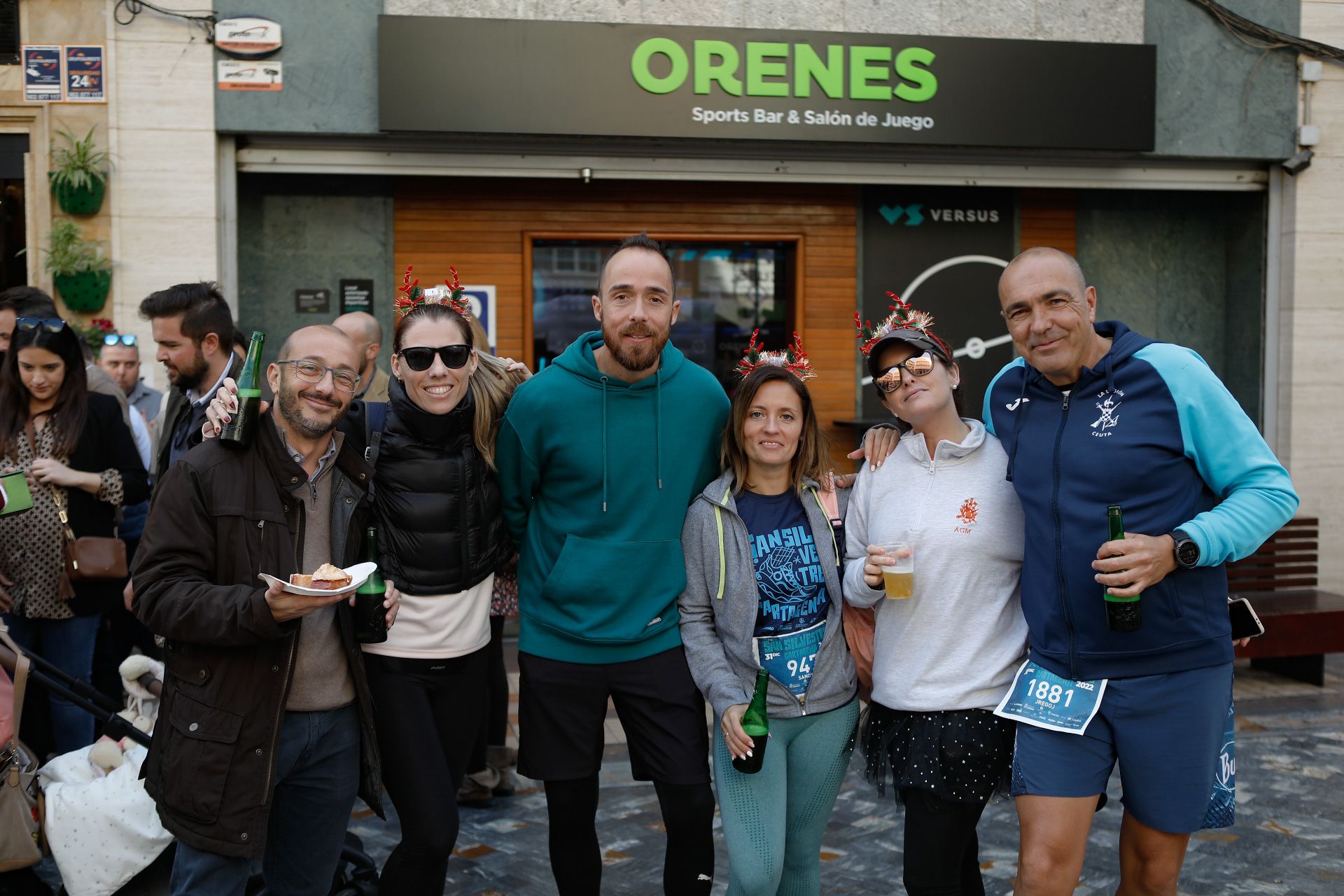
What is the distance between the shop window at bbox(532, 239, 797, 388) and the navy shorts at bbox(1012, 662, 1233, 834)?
618 centimetres

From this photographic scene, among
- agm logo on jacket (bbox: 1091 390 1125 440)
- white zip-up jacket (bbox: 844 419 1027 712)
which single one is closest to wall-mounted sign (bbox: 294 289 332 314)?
white zip-up jacket (bbox: 844 419 1027 712)

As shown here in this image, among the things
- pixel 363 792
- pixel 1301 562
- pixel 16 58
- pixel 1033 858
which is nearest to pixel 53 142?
pixel 16 58

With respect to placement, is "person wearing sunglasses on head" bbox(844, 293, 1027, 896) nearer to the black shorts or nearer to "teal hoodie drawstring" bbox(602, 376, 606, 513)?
the black shorts

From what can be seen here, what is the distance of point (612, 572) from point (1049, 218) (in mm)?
7192

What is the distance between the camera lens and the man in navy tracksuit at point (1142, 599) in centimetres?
311

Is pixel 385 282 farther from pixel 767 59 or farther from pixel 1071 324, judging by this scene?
pixel 1071 324

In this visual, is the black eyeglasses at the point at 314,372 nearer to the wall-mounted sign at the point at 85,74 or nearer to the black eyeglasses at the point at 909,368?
the black eyeglasses at the point at 909,368

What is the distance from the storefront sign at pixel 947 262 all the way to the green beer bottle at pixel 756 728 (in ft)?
20.2

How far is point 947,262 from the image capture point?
9.40 meters

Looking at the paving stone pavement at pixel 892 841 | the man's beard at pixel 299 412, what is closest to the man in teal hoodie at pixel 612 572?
the man's beard at pixel 299 412

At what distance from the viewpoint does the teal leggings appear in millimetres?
3324

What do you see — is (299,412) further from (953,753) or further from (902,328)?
(953,753)

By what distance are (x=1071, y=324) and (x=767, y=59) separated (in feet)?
18.3

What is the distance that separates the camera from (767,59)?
8258 mm
